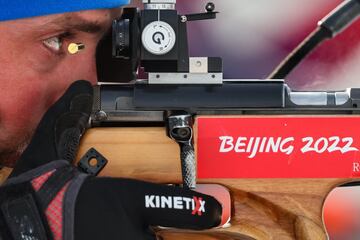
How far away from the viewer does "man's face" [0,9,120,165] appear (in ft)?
3.85

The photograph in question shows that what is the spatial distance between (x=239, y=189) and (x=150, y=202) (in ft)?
0.66

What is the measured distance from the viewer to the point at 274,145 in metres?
1.22

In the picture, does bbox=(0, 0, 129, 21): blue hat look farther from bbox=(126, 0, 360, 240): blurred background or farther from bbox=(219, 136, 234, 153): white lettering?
bbox=(126, 0, 360, 240): blurred background

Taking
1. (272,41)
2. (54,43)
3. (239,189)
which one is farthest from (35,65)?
(272,41)

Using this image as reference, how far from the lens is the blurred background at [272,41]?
156cm

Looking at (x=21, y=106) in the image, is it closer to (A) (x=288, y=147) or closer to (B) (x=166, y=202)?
(B) (x=166, y=202)

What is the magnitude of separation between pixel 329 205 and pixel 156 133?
557 mm

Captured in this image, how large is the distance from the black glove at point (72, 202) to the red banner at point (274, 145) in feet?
0.39

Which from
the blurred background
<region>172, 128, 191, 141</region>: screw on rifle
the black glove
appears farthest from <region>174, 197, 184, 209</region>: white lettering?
the blurred background

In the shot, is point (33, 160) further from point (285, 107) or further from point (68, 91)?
point (285, 107)

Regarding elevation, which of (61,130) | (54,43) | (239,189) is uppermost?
(54,43)

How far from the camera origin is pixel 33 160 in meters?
1.09

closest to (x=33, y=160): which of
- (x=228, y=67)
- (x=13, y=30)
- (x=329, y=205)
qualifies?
(x=13, y=30)

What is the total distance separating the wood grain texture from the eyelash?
0.13m
